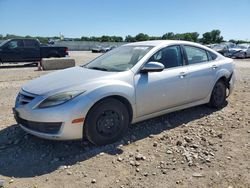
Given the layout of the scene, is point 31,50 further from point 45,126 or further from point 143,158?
point 143,158

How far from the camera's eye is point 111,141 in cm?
420

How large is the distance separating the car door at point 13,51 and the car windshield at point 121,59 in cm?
1347

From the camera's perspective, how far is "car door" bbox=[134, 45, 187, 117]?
4.45m

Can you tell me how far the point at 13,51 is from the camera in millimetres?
17266

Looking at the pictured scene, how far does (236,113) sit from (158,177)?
10.1ft

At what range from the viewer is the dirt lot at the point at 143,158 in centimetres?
332

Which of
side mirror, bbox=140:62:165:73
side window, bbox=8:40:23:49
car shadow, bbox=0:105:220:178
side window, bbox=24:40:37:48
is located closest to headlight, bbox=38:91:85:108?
car shadow, bbox=0:105:220:178

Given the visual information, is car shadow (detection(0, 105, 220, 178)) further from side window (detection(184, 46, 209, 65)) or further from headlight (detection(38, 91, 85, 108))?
side window (detection(184, 46, 209, 65))

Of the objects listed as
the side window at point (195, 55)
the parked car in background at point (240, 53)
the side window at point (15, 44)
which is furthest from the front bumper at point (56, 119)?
the parked car in background at point (240, 53)

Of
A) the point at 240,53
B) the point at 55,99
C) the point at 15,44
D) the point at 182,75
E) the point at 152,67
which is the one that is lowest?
the point at 240,53

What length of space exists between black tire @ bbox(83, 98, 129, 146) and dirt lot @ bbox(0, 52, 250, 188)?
15cm

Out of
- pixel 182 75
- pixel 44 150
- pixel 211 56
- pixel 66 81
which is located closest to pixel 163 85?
pixel 182 75

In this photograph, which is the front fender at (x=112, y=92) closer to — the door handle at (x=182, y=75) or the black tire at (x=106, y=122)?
the black tire at (x=106, y=122)

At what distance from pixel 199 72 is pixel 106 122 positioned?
2.24 meters
